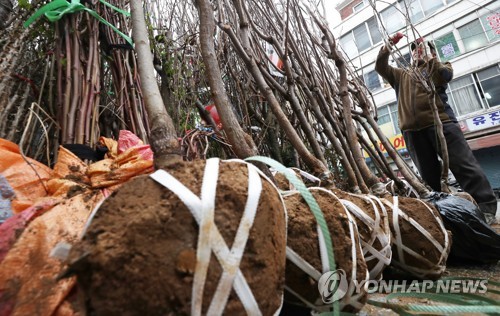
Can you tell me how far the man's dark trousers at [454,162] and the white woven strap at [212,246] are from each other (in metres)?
2.13

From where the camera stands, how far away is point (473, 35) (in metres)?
8.72

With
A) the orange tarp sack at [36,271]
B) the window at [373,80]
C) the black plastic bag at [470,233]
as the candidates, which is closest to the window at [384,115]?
the window at [373,80]

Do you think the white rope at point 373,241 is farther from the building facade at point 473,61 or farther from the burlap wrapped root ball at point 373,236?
the building facade at point 473,61

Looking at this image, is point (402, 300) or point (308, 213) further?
point (402, 300)

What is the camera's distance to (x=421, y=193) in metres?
1.63

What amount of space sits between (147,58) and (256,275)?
687 millimetres

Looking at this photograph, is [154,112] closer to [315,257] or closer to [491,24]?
[315,257]

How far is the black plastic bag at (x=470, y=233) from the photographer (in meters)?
1.11

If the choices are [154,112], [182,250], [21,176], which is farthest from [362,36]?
[182,250]

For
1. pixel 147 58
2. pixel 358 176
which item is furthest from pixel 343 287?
pixel 358 176

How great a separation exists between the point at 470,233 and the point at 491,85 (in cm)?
1041

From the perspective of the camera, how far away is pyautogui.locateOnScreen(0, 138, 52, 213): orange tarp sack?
0.76 m

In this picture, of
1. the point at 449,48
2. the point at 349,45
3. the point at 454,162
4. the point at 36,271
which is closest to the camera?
the point at 36,271

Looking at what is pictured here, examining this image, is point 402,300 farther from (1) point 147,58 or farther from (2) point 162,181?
(1) point 147,58
